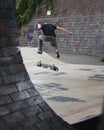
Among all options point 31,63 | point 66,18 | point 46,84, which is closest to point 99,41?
point 66,18

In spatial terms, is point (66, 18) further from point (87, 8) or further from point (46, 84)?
point (46, 84)

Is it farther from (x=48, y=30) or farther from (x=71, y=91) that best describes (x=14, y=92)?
(x=48, y=30)

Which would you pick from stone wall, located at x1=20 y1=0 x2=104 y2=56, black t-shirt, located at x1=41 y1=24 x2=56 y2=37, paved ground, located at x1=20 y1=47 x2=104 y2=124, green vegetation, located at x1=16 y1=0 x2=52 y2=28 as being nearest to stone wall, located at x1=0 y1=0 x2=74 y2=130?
paved ground, located at x1=20 y1=47 x2=104 y2=124

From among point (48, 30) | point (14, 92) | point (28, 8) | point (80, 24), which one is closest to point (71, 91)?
point (14, 92)

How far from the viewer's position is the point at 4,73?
310cm

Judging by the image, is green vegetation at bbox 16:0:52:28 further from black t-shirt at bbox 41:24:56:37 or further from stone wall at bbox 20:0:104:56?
black t-shirt at bbox 41:24:56:37

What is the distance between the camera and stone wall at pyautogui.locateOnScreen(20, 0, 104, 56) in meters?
19.7

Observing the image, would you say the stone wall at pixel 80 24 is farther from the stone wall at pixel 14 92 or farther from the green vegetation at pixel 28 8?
the stone wall at pixel 14 92

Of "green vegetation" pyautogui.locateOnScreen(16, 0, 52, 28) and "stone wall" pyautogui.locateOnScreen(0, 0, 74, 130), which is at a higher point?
"stone wall" pyautogui.locateOnScreen(0, 0, 74, 130)

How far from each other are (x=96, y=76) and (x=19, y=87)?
776 cm

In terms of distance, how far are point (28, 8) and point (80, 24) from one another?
475 centimetres

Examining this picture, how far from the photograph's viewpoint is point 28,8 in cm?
2422

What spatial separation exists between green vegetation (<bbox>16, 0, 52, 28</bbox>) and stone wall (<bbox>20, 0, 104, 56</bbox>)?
0.70 m

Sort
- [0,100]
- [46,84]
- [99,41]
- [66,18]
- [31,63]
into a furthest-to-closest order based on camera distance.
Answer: [66,18] → [99,41] → [31,63] → [46,84] → [0,100]
